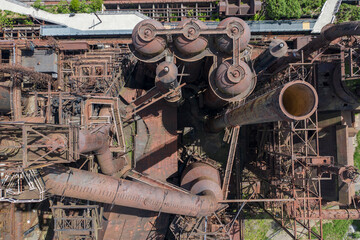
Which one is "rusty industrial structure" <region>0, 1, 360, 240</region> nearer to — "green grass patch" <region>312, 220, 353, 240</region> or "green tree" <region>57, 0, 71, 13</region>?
"green tree" <region>57, 0, 71, 13</region>

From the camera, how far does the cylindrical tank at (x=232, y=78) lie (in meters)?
10.5

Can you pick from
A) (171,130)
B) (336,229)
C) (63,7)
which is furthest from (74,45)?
(336,229)

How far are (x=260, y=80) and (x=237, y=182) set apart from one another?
8049 mm

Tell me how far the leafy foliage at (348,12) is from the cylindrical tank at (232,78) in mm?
15624

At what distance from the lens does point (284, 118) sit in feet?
20.5

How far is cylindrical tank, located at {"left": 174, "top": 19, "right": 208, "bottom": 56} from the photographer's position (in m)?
11.0

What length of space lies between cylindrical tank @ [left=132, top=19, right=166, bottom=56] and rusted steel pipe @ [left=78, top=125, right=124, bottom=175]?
4.44 m

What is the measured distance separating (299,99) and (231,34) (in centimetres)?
553

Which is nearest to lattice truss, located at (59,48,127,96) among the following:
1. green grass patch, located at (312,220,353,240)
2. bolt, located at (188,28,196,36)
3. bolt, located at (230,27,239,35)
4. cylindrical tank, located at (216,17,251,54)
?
bolt, located at (188,28,196,36)

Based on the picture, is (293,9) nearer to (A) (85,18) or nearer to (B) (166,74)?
(B) (166,74)

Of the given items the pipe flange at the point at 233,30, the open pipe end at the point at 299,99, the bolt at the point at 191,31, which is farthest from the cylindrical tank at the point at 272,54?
the open pipe end at the point at 299,99

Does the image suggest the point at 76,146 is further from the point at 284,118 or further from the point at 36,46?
the point at 36,46

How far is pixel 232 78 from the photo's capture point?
10.5 meters

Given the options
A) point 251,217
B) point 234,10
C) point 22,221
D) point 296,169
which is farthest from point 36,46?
point 251,217
